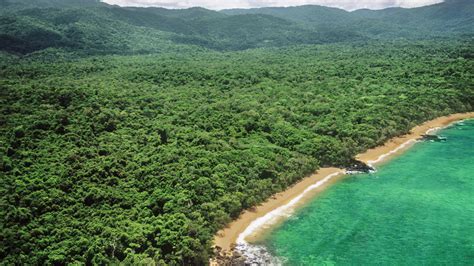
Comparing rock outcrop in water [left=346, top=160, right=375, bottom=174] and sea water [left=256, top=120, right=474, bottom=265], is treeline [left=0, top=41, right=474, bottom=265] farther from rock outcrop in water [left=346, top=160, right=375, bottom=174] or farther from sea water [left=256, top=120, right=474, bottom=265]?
sea water [left=256, top=120, right=474, bottom=265]

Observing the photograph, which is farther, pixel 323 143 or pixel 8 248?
pixel 323 143

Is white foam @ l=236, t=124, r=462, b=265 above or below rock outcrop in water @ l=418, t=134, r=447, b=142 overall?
below

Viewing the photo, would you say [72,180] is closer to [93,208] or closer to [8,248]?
[93,208]

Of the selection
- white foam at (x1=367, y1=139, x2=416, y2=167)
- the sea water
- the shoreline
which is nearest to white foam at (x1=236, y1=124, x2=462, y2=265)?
the shoreline

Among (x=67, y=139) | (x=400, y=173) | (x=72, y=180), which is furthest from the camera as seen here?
(x=400, y=173)

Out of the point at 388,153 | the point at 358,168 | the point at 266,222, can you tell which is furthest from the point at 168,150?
the point at 388,153

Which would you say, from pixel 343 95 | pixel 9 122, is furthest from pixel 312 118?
pixel 9 122

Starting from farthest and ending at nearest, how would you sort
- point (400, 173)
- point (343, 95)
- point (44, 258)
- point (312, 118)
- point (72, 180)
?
point (343, 95) → point (312, 118) → point (400, 173) → point (72, 180) → point (44, 258)
